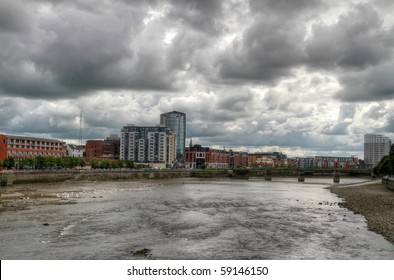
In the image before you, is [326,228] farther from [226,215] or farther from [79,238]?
[79,238]

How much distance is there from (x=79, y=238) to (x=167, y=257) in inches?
476

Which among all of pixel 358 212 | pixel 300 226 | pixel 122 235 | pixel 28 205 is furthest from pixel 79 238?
pixel 358 212

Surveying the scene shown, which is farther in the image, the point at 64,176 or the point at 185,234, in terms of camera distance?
the point at 64,176

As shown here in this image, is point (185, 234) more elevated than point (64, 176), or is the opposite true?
point (64, 176)

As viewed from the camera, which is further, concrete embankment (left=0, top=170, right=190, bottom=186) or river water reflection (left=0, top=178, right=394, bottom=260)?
concrete embankment (left=0, top=170, right=190, bottom=186)

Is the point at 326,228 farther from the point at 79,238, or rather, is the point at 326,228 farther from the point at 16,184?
the point at 16,184

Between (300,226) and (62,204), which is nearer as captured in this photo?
(300,226)

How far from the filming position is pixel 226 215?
6309cm

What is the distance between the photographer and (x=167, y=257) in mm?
34656

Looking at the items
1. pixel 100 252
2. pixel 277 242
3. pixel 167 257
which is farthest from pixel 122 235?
pixel 277 242

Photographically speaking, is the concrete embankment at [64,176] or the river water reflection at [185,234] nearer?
the river water reflection at [185,234]

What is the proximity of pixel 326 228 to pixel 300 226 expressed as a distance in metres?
3.26
